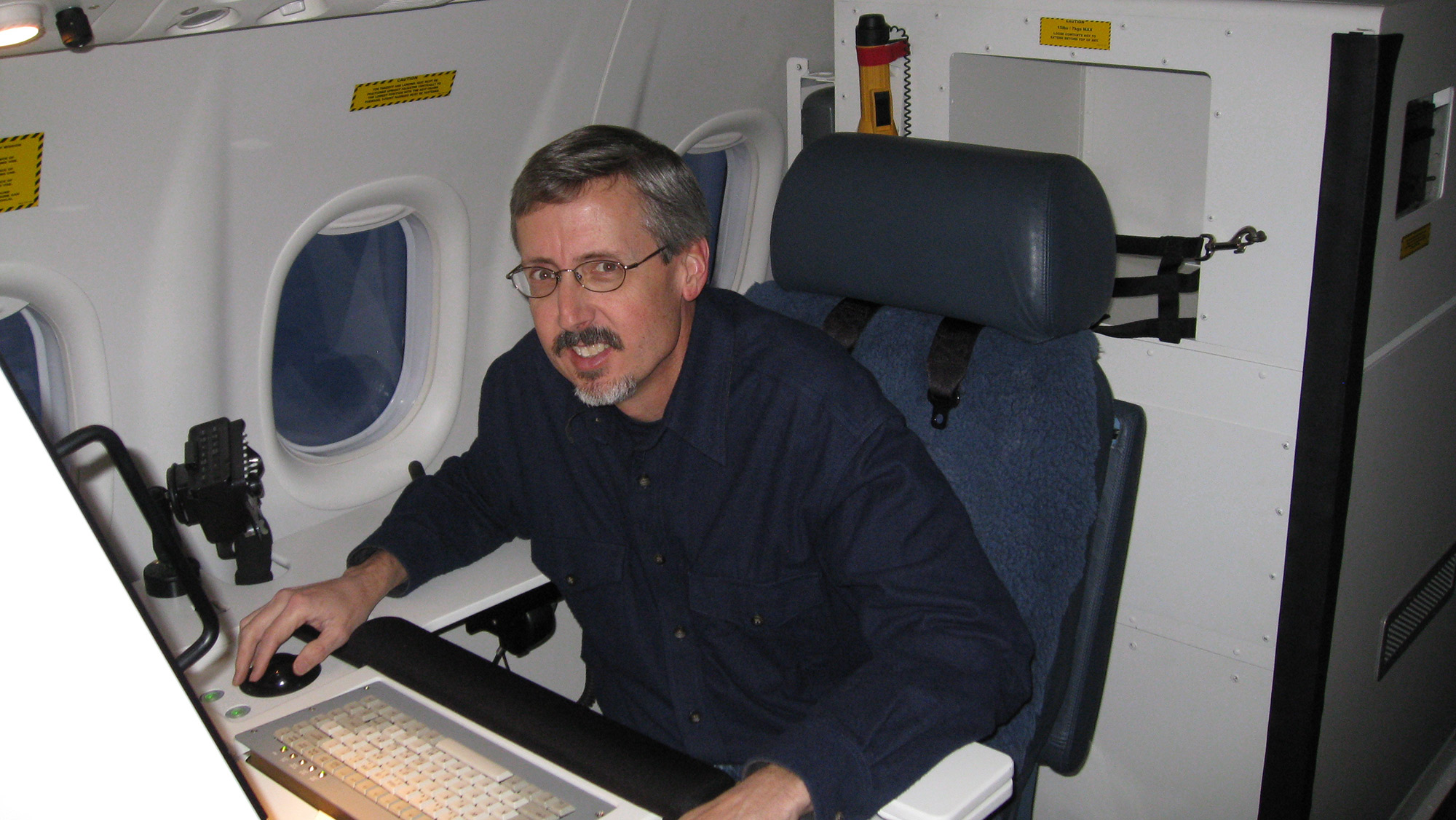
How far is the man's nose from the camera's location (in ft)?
5.79

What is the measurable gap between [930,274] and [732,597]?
558mm

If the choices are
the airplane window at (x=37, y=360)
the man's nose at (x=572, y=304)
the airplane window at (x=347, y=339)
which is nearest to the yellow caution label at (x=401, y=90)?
the airplane window at (x=347, y=339)

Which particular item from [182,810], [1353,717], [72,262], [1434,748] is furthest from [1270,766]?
[72,262]

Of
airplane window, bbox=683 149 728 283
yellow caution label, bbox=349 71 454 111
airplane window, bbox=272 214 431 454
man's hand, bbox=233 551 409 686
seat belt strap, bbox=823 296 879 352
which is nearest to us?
man's hand, bbox=233 551 409 686

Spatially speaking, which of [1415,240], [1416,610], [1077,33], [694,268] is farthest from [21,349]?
[1416,610]

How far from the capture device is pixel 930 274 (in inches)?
Result: 71.2

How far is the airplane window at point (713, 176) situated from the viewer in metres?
3.35

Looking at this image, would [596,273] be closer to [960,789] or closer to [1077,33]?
[960,789]

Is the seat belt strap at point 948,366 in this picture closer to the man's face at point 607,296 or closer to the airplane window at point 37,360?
the man's face at point 607,296

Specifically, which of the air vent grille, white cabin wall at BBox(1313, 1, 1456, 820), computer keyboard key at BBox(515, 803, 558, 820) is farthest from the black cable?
the air vent grille

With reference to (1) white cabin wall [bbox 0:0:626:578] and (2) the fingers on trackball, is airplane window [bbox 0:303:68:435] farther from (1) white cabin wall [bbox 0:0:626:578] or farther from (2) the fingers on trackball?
(2) the fingers on trackball

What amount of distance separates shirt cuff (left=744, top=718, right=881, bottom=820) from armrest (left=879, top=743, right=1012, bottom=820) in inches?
1.7

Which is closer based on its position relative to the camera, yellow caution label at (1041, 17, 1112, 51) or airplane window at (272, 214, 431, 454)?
yellow caution label at (1041, 17, 1112, 51)

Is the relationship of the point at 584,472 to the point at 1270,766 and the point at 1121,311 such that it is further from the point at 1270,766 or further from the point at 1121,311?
the point at 1270,766
